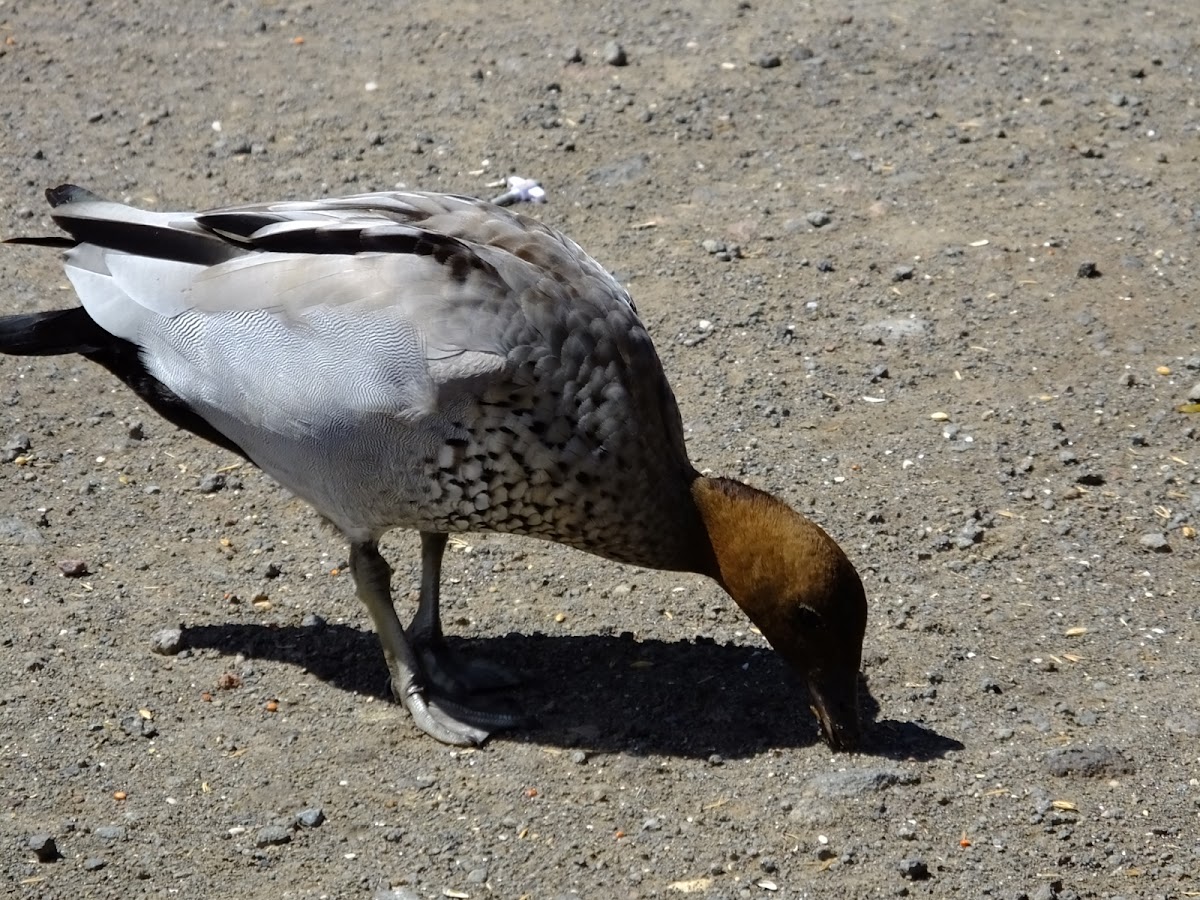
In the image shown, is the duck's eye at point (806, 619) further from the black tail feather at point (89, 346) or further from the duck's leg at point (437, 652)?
the black tail feather at point (89, 346)

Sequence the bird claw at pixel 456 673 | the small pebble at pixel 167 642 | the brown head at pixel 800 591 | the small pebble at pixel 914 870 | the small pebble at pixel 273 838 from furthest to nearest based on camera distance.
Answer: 1. the small pebble at pixel 167 642
2. the bird claw at pixel 456 673
3. the brown head at pixel 800 591
4. the small pebble at pixel 273 838
5. the small pebble at pixel 914 870

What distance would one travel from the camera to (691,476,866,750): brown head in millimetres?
4688

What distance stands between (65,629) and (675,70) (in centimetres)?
529

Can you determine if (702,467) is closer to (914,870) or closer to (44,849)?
(914,870)

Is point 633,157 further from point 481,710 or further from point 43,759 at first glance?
point 43,759

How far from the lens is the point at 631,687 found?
5.23 m

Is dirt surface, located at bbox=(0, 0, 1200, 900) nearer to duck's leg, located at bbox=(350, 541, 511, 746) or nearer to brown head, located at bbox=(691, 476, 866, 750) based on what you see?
duck's leg, located at bbox=(350, 541, 511, 746)

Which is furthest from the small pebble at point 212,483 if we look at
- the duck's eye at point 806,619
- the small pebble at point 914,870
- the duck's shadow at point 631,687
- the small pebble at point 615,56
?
the small pebble at point 615,56

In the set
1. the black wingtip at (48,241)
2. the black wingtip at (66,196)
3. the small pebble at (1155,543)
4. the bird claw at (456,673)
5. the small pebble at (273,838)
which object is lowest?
the small pebble at (273,838)

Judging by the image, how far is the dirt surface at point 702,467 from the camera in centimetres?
457

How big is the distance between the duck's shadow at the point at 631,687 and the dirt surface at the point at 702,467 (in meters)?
0.02

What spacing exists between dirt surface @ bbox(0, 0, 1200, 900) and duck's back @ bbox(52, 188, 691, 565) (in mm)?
722

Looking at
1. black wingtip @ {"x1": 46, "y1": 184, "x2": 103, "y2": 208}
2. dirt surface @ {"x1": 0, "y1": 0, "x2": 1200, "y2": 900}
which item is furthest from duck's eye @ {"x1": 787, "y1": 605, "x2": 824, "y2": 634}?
black wingtip @ {"x1": 46, "y1": 184, "x2": 103, "y2": 208}

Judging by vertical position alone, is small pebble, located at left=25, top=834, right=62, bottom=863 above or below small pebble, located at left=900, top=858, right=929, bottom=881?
below
